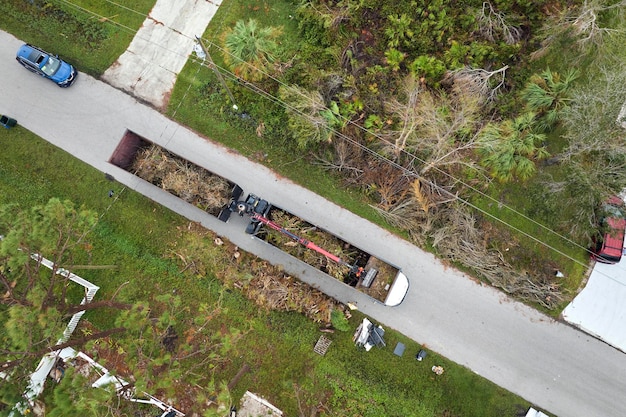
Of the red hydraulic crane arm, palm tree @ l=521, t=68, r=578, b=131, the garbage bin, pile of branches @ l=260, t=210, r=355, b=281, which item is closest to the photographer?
the red hydraulic crane arm

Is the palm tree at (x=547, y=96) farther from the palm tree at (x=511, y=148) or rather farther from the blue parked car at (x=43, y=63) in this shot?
the blue parked car at (x=43, y=63)

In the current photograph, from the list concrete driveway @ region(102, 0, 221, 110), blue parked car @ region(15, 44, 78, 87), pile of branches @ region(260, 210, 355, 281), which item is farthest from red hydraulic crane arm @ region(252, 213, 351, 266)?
blue parked car @ region(15, 44, 78, 87)

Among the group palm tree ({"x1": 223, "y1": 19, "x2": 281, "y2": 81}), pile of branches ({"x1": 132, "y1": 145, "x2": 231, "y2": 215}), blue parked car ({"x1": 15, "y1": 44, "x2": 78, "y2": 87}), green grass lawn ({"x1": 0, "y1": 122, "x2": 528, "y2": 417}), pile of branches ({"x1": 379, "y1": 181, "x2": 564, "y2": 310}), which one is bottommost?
green grass lawn ({"x1": 0, "y1": 122, "x2": 528, "y2": 417})

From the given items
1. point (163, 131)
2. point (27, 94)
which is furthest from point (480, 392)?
point (27, 94)

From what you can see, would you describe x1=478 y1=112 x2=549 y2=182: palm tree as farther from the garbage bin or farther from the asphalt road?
the garbage bin

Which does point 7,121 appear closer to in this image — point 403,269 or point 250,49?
point 250,49

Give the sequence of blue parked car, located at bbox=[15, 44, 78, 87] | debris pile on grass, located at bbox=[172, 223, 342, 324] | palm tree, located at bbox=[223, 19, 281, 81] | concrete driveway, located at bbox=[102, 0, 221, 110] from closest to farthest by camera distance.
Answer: debris pile on grass, located at bbox=[172, 223, 342, 324] < palm tree, located at bbox=[223, 19, 281, 81] < blue parked car, located at bbox=[15, 44, 78, 87] < concrete driveway, located at bbox=[102, 0, 221, 110]

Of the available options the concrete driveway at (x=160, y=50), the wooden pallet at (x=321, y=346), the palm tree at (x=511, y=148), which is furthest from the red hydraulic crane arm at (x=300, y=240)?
the palm tree at (x=511, y=148)

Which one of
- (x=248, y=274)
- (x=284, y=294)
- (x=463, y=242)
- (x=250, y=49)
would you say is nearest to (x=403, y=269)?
(x=463, y=242)
